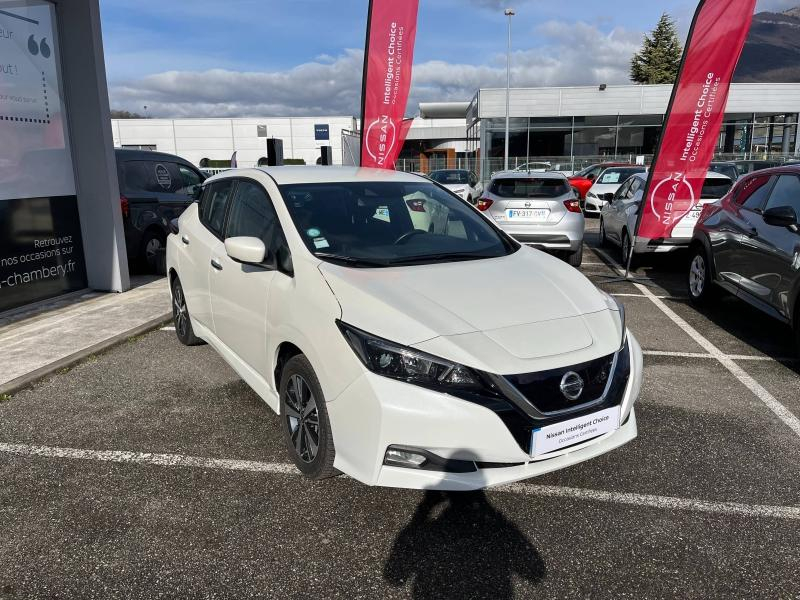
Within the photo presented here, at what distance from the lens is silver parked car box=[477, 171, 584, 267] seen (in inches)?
350

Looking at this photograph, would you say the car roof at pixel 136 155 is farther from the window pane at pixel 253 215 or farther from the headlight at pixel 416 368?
the headlight at pixel 416 368

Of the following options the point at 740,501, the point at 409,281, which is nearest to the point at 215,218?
the point at 409,281

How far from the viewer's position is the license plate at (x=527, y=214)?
8922 mm

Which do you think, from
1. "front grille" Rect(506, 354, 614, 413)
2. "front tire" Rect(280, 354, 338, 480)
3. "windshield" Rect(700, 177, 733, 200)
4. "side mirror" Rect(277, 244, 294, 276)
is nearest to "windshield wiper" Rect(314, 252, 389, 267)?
"side mirror" Rect(277, 244, 294, 276)

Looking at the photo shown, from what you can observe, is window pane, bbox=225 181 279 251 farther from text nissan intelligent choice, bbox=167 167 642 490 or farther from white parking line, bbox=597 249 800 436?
white parking line, bbox=597 249 800 436

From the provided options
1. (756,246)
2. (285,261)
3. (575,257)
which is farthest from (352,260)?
(575,257)

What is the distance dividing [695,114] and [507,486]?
21.4 ft

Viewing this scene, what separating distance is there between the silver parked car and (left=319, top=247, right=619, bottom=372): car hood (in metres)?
5.57

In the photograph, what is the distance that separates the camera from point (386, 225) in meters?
3.80

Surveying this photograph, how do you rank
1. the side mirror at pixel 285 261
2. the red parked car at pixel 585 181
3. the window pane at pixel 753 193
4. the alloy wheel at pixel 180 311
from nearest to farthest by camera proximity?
the side mirror at pixel 285 261 → the alloy wheel at pixel 180 311 → the window pane at pixel 753 193 → the red parked car at pixel 585 181

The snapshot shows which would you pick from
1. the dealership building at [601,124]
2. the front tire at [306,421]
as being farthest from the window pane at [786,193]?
the dealership building at [601,124]

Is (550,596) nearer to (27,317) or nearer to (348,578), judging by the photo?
(348,578)

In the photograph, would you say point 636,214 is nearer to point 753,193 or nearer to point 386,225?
point 753,193

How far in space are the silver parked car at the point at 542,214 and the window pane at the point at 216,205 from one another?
5162 millimetres
